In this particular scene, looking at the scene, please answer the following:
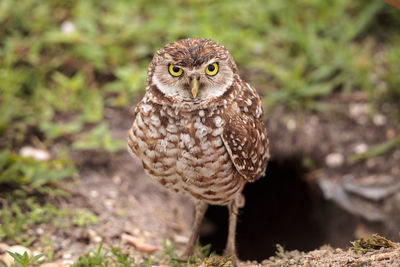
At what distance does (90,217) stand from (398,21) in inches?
144

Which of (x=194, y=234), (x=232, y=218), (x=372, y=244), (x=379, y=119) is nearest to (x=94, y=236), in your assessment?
(x=194, y=234)

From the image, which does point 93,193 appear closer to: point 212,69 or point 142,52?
point 142,52

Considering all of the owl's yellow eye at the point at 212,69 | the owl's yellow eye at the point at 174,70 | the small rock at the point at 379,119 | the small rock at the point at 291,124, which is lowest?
the owl's yellow eye at the point at 174,70

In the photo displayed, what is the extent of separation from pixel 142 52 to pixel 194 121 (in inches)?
92.1

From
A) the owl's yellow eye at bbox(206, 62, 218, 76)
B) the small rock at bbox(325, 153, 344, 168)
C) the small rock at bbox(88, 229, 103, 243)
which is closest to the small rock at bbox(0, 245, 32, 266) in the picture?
the small rock at bbox(88, 229, 103, 243)

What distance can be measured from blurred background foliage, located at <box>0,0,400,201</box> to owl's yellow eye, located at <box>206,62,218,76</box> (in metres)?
1.73

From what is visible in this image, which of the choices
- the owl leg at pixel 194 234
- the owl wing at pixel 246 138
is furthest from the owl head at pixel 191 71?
the owl leg at pixel 194 234

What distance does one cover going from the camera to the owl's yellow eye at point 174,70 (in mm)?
2660

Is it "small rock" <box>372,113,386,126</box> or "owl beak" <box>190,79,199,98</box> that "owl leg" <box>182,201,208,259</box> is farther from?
"small rock" <box>372,113,386,126</box>

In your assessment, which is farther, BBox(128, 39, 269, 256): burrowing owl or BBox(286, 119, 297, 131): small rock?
BBox(286, 119, 297, 131): small rock

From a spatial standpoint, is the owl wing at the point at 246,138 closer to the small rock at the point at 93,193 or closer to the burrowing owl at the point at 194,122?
the burrowing owl at the point at 194,122

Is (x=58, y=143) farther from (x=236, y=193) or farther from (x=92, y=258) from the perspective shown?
(x=236, y=193)

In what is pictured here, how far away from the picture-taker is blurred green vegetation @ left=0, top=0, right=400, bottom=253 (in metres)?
4.51

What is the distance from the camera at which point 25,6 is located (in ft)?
16.5
